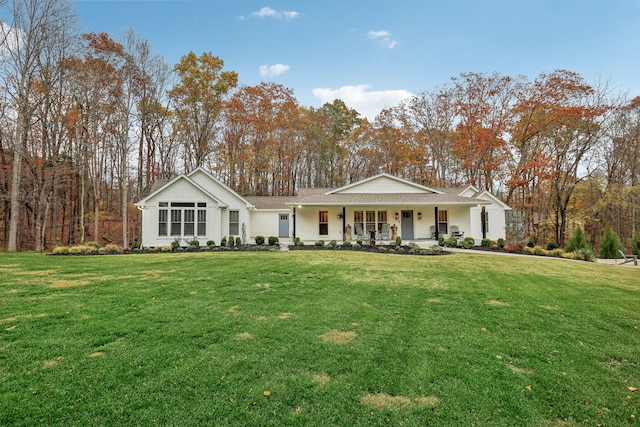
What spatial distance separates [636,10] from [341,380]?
19.3 m

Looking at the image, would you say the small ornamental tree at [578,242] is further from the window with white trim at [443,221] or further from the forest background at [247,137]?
the forest background at [247,137]

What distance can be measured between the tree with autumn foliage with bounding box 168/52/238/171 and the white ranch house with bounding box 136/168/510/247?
328 inches

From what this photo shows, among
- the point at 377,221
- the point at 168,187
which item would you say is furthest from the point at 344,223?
the point at 168,187

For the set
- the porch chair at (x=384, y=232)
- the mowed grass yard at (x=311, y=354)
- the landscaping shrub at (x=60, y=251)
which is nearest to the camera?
the mowed grass yard at (x=311, y=354)

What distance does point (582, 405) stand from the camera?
2812 mm

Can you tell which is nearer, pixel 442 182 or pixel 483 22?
pixel 483 22

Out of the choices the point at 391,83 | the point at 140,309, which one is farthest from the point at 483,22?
the point at 140,309

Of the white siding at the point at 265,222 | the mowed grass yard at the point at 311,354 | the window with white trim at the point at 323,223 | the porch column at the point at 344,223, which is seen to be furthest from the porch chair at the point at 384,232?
the mowed grass yard at the point at 311,354

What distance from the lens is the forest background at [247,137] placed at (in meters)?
18.1

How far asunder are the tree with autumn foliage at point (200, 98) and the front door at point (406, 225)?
1728 centimetres

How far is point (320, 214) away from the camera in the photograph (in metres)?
19.3

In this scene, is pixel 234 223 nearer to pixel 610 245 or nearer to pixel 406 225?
pixel 406 225

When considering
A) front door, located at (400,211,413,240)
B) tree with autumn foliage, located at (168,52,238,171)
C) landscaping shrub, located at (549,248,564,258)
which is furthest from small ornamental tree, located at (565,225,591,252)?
tree with autumn foliage, located at (168,52,238,171)

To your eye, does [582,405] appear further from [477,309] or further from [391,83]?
[391,83]
